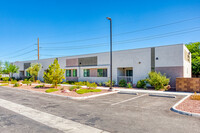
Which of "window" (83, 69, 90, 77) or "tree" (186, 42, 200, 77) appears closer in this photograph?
"window" (83, 69, 90, 77)

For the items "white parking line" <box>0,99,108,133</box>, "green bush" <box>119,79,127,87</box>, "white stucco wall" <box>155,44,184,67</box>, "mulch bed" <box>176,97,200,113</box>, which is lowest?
"white parking line" <box>0,99,108,133</box>

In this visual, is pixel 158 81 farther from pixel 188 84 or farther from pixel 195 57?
pixel 195 57

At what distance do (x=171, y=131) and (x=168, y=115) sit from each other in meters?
2.18

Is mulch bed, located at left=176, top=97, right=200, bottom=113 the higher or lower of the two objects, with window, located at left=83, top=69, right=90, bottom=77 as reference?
lower

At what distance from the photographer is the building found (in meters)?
17.1

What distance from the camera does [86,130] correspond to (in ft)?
17.4

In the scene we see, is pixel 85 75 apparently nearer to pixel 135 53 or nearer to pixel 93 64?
pixel 93 64

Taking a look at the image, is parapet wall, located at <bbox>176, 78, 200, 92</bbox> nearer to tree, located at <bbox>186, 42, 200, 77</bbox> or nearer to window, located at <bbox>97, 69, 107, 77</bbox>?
window, located at <bbox>97, 69, 107, 77</bbox>

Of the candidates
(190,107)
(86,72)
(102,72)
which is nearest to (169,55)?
(102,72)

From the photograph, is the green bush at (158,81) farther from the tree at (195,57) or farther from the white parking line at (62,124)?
the tree at (195,57)

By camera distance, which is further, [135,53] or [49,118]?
[135,53]

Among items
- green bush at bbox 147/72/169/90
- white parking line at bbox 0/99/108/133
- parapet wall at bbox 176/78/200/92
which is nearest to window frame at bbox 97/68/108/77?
green bush at bbox 147/72/169/90

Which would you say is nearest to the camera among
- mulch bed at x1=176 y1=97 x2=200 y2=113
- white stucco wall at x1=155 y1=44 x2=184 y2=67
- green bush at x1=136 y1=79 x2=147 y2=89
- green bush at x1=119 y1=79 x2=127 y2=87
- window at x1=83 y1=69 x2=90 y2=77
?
mulch bed at x1=176 y1=97 x2=200 y2=113

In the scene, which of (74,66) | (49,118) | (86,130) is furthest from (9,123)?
(74,66)
